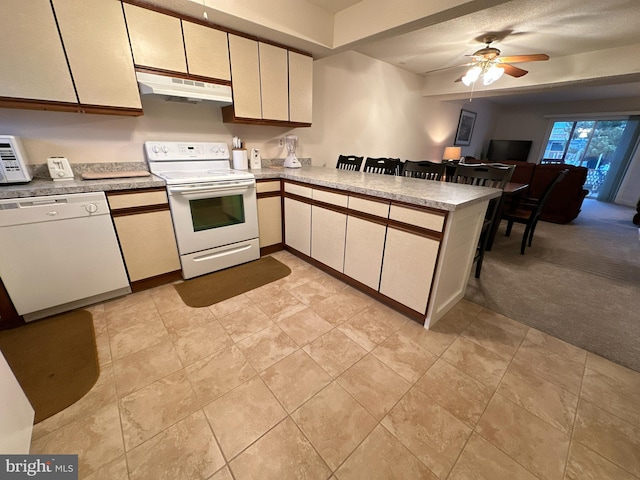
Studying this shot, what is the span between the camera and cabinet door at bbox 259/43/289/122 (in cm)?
246

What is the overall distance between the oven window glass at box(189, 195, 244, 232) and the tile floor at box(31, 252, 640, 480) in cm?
78

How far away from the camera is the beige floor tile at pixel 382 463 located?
101 centimetres

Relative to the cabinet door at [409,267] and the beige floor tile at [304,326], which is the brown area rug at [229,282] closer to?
the beige floor tile at [304,326]

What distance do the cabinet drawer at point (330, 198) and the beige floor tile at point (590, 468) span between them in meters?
1.83

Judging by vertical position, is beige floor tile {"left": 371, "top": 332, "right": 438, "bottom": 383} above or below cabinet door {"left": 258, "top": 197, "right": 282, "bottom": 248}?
below

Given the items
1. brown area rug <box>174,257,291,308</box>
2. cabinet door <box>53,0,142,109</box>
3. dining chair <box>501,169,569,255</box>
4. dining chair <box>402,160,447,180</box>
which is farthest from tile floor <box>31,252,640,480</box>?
dining chair <box>501,169,569,255</box>

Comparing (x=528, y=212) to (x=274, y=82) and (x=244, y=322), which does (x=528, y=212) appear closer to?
(x=274, y=82)

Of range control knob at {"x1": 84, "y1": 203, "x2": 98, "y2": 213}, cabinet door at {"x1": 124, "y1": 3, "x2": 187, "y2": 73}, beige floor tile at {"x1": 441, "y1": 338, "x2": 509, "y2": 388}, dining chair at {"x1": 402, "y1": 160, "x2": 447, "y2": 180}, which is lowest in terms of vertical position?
beige floor tile at {"x1": 441, "y1": 338, "x2": 509, "y2": 388}

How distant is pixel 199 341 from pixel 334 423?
1.00 metres

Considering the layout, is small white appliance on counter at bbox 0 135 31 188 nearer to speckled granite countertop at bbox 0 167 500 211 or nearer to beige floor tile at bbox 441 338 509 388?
speckled granite countertop at bbox 0 167 500 211

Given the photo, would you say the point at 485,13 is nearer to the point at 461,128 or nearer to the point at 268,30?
the point at 268,30

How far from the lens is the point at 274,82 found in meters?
2.56

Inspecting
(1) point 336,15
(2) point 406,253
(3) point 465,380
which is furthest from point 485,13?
(3) point 465,380

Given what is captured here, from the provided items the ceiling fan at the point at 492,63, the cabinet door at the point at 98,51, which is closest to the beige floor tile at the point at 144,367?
the cabinet door at the point at 98,51
